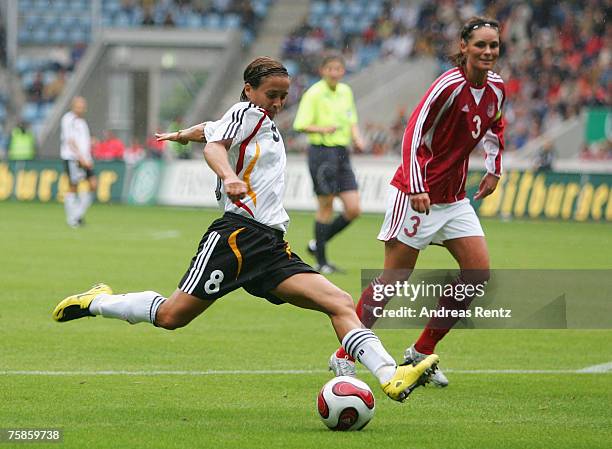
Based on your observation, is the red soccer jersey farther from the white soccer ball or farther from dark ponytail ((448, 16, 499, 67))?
the white soccer ball

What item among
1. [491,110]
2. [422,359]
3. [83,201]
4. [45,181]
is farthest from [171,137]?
[45,181]

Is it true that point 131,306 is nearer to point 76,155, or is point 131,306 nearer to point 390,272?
point 390,272

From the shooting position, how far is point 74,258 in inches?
634

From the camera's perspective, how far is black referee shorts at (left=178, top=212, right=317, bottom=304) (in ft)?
21.8

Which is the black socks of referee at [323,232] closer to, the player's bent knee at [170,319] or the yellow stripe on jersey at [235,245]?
the player's bent knee at [170,319]

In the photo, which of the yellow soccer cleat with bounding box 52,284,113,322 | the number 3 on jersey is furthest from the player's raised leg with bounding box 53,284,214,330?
the number 3 on jersey

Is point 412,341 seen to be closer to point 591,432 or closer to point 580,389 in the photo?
point 580,389

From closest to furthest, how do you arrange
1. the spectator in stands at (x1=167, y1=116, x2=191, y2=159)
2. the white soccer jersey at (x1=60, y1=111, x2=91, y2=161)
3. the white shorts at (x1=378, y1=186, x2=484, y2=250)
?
the white shorts at (x1=378, y1=186, x2=484, y2=250) < the white soccer jersey at (x1=60, y1=111, x2=91, y2=161) < the spectator in stands at (x1=167, y1=116, x2=191, y2=159)

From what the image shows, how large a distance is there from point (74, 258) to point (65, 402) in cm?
930

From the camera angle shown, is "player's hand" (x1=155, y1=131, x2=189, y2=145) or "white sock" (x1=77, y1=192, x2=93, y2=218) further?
"white sock" (x1=77, y1=192, x2=93, y2=218)

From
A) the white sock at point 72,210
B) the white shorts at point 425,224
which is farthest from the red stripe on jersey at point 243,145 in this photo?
the white sock at point 72,210

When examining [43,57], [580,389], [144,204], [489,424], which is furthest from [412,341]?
[43,57]

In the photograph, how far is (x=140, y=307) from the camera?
704 centimetres

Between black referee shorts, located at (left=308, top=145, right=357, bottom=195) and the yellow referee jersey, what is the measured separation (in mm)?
135
